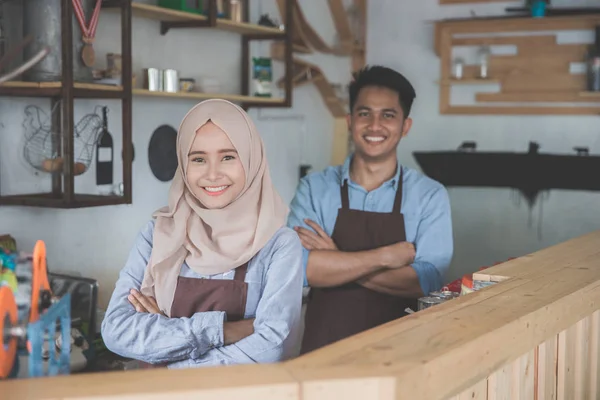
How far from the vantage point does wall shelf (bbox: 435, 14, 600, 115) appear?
16.9ft

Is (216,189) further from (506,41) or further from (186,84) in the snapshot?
(506,41)

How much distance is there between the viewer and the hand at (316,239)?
264cm

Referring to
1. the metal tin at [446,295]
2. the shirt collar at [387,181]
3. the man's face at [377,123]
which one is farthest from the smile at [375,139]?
the metal tin at [446,295]

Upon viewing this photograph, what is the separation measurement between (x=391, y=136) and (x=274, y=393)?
1709 millimetres

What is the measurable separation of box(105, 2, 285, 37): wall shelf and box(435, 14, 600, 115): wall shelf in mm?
1618

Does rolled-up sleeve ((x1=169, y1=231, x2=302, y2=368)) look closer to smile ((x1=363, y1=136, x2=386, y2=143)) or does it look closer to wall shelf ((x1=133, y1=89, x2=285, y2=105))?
smile ((x1=363, y1=136, x2=386, y2=143))

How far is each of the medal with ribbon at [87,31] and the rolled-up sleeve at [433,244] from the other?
1404mm

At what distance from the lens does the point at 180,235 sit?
1868mm

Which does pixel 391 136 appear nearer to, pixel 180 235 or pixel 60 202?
pixel 180 235

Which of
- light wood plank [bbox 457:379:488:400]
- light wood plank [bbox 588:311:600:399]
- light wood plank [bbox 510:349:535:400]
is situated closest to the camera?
light wood plank [bbox 457:379:488:400]

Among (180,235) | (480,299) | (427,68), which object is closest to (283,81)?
(427,68)

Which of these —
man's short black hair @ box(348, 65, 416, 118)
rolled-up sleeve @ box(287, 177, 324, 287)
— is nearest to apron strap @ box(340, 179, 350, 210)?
rolled-up sleeve @ box(287, 177, 324, 287)

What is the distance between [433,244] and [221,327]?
1052 millimetres

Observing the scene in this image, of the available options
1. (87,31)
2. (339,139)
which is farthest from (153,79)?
(339,139)
